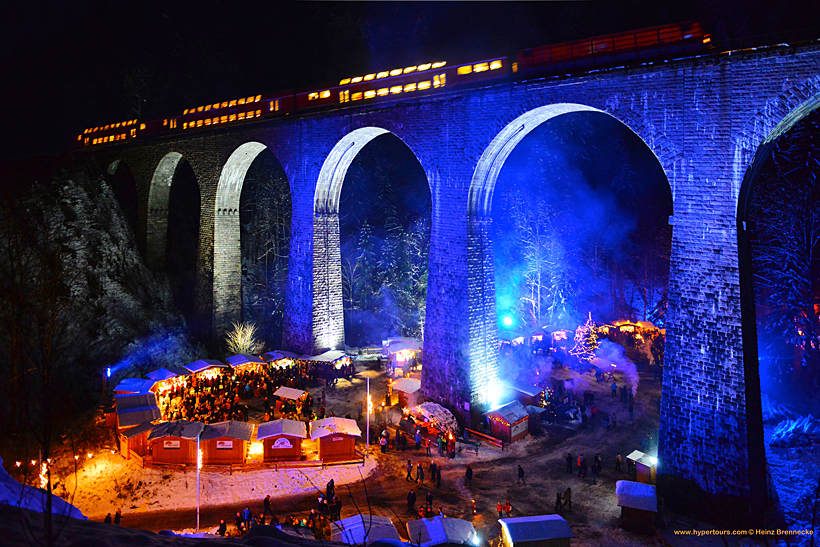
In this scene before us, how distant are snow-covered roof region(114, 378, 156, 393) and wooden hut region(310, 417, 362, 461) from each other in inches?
338

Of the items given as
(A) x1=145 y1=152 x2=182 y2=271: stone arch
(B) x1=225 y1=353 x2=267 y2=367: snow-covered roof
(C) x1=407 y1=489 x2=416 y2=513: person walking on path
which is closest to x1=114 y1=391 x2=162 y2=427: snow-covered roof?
(B) x1=225 y1=353 x2=267 y2=367: snow-covered roof

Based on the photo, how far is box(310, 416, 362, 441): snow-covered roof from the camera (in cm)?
1631

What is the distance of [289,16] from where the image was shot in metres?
49.7

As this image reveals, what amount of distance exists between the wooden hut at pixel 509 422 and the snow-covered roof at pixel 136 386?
46.5ft

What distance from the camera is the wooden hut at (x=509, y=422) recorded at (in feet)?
58.7

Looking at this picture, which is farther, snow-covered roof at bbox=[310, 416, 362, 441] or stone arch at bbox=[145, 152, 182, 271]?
stone arch at bbox=[145, 152, 182, 271]

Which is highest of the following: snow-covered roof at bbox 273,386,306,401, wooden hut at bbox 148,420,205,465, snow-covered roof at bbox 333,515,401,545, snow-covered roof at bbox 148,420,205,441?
snow-covered roof at bbox 273,386,306,401

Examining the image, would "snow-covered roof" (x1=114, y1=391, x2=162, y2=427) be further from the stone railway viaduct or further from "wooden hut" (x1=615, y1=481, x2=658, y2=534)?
"wooden hut" (x1=615, y1=481, x2=658, y2=534)

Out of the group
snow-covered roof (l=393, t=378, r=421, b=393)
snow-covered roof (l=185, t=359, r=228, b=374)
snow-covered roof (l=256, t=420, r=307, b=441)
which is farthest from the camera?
snow-covered roof (l=185, t=359, r=228, b=374)

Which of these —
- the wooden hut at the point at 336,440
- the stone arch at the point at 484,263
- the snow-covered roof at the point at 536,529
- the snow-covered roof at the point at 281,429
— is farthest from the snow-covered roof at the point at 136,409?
the snow-covered roof at the point at 536,529

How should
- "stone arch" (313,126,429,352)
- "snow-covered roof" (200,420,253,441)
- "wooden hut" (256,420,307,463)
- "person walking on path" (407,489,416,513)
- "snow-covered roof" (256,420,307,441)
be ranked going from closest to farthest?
"person walking on path" (407,489,416,513) < "snow-covered roof" (200,420,253,441) < "snow-covered roof" (256,420,307,441) < "wooden hut" (256,420,307,463) < "stone arch" (313,126,429,352)

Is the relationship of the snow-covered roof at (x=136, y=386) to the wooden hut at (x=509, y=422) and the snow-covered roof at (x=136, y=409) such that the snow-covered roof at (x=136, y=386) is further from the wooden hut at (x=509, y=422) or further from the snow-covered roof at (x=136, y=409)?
the wooden hut at (x=509, y=422)

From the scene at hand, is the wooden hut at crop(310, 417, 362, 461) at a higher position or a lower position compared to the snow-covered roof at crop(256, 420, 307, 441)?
lower

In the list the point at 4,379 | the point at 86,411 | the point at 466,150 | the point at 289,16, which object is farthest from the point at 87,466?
the point at 289,16
